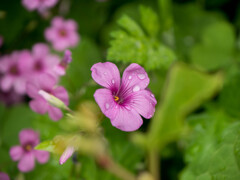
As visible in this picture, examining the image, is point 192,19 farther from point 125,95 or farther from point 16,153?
point 16,153

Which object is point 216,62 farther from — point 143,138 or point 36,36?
point 36,36

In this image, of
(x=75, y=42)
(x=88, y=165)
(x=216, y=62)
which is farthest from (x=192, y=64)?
(x=88, y=165)

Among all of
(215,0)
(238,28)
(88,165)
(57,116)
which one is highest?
(215,0)

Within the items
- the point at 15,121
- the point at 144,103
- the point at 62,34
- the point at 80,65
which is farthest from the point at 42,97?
the point at 62,34

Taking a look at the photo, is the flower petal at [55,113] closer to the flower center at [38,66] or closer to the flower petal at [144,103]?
the flower petal at [144,103]

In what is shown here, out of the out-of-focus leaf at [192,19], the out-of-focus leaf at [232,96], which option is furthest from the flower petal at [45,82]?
the out-of-focus leaf at [192,19]

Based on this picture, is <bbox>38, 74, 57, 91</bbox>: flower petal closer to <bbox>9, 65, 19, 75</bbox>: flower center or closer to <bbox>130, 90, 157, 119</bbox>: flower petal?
<bbox>130, 90, 157, 119</bbox>: flower petal
